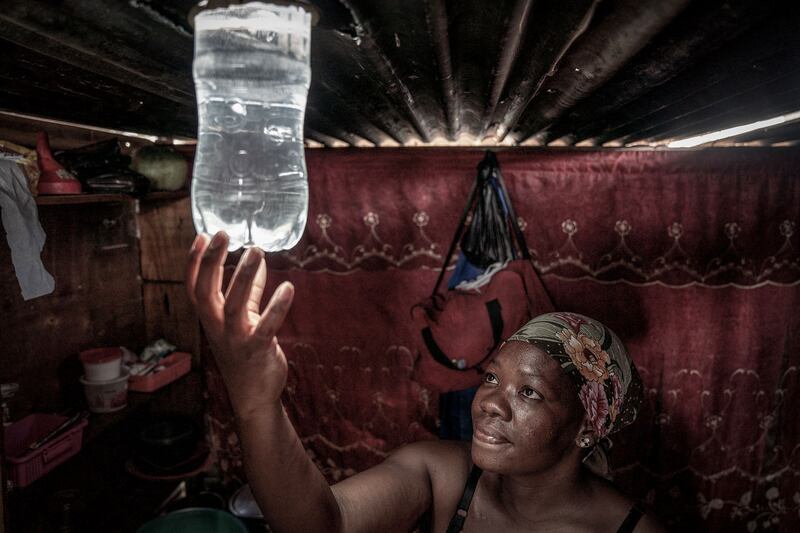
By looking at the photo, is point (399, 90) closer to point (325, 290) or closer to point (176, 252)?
point (325, 290)

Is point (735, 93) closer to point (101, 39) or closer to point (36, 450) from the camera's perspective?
point (101, 39)

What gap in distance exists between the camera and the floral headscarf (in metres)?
1.94

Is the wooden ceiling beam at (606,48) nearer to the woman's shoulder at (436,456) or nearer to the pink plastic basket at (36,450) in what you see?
the woman's shoulder at (436,456)

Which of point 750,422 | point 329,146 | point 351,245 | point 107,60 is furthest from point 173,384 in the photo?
point 750,422

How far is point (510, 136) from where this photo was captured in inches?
118

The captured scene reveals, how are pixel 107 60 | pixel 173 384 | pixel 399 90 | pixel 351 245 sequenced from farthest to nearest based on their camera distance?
pixel 173 384 → pixel 351 245 → pixel 399 90 → pixel 107 60

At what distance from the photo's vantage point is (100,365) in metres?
2.80

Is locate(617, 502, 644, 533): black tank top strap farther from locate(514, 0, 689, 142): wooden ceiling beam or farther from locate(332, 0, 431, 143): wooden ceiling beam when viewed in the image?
locate(332, 0, 431, 143): wooden ceiling beam

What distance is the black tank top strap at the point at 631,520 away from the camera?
2.00m

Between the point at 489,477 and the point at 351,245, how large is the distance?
1.81 m

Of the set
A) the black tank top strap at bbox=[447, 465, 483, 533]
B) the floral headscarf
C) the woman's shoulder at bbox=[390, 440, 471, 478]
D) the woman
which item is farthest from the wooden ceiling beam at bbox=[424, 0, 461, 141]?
the black tank top strap at bbox=[447, 465, 483, 533]

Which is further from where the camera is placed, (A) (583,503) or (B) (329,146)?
(B) (329,146)

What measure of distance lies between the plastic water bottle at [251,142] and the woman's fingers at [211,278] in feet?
0.86

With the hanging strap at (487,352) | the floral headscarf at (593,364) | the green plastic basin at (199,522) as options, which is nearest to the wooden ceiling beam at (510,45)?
the floral headscarf at (593,364)
